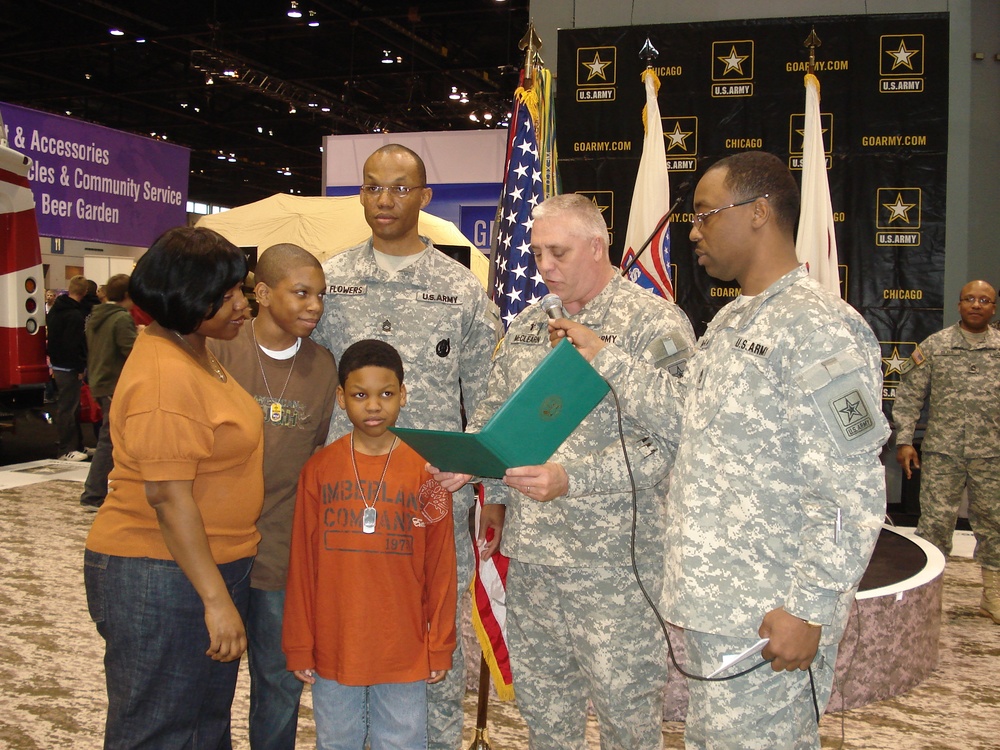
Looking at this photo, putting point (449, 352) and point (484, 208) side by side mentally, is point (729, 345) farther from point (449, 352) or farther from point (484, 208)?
point (484, 208)

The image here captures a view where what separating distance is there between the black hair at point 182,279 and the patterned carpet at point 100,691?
201 cm

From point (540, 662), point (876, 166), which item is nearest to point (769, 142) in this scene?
point (876, 166)

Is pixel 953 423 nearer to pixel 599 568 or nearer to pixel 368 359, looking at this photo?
pixel 599 568

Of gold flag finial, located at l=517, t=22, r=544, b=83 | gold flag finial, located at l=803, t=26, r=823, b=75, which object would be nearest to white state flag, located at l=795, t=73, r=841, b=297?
gold flag finial, located at l=803, t=26, r=823, b=75

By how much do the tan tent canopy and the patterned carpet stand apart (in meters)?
4.97

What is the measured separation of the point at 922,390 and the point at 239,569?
5.11m

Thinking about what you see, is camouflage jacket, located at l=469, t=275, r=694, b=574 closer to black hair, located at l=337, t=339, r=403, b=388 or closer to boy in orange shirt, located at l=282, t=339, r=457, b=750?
boy in orange shirt, located at l=282, t=339, r=457, b=750

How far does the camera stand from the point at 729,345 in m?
1.85

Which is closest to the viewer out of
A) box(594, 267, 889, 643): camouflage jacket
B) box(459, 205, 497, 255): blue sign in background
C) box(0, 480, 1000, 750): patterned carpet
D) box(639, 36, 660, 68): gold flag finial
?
box(594, 267, 889, 643): camouflage jacket

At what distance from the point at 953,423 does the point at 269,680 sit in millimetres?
4793

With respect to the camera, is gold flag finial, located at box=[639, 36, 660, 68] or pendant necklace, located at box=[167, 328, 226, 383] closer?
pendant necklace, located at box=[167, 328, 226, 383]

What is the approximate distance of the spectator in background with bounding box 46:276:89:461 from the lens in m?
8.87

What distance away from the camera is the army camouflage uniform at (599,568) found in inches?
91.4

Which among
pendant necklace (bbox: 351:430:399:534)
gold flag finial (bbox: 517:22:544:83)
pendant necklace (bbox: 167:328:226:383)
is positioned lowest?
pendant necklace (bbox: 351:430:399:534)
